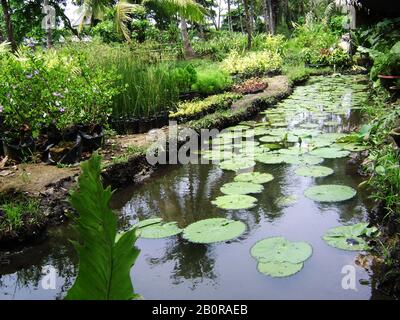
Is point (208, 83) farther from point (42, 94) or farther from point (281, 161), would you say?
point (42, 94)

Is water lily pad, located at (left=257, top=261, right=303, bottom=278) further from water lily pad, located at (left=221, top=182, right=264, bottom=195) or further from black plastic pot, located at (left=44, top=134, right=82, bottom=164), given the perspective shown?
black plastic pot, located at (left=44, top=134, right=82, bottom=164)

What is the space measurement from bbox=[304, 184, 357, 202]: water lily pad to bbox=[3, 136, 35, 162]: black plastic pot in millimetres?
3145

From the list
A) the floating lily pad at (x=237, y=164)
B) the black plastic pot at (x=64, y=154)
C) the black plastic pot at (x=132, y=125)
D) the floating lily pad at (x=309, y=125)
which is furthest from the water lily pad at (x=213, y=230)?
the floating lily pad at (x=309, y=125)

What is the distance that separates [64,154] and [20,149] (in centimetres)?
53

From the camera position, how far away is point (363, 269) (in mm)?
2605

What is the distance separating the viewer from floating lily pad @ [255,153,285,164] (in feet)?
15.7

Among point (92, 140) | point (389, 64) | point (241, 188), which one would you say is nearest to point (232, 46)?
point (389, 64)

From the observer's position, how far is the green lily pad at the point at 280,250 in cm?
273

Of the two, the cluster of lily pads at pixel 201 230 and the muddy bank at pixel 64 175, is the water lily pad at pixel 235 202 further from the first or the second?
the muddy bank at pixel 64 175

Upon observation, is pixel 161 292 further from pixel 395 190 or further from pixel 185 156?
pixel 185 156

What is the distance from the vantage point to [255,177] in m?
4.36

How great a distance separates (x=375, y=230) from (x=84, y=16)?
13695mm
